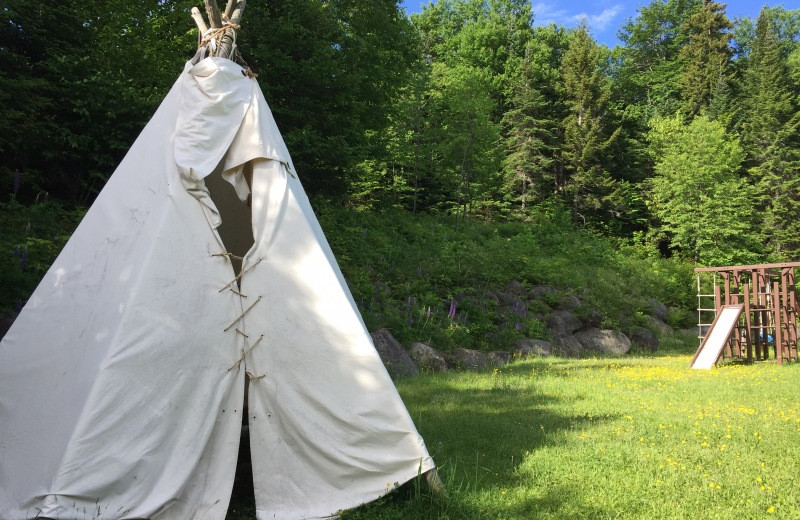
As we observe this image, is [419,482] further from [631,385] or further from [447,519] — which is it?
[631,385]

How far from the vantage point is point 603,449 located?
484cm

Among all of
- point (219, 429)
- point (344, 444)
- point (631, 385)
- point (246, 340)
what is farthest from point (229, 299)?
point (631, 385)

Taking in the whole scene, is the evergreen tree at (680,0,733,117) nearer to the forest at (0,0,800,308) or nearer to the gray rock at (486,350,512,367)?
the forest at (0,0,800,308)

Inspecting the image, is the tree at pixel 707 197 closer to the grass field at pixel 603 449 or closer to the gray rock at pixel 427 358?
the grass field at pixel 603 449

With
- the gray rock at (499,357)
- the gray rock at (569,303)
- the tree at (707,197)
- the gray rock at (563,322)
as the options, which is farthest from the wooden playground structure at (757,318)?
the tree at (707,197)

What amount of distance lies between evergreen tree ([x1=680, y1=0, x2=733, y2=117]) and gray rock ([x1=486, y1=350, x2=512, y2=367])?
2641 centimetres

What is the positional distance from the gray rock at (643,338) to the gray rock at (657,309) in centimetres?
214

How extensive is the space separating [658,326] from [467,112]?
9961mm

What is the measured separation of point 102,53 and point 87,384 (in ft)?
37.4

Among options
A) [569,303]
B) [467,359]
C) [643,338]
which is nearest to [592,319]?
[569,303]

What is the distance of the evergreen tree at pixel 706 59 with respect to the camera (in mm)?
33656

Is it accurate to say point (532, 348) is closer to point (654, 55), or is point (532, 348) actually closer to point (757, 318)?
point (757, 318)

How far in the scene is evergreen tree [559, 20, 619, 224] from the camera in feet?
100

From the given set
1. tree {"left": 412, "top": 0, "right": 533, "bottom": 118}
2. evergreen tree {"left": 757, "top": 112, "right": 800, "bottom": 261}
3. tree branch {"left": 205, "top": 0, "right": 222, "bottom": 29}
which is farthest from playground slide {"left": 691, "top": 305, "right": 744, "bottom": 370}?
tree {"left": 412, "top": 0, "right": 533, "bottom": 118}
